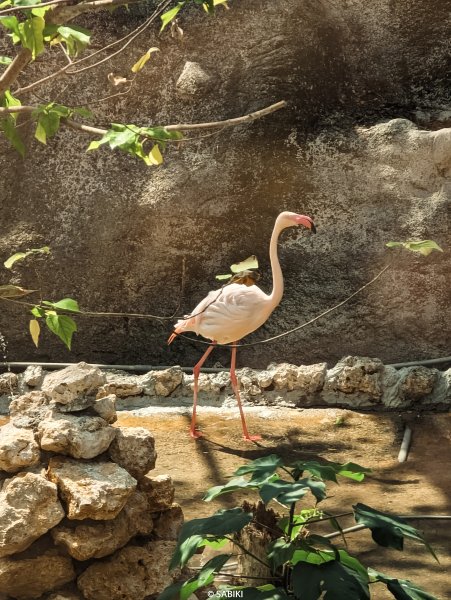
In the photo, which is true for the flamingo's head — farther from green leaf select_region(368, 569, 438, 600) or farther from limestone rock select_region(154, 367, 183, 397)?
green leaf select_region(368, 569, 438, 600)

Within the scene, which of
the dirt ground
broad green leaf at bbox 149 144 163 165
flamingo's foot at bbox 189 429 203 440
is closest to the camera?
broad green leaf at bbox 149 144 163 165

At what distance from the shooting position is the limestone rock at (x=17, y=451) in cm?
297

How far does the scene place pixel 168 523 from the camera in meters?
3.24

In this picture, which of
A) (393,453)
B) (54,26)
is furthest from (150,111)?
(54,26)

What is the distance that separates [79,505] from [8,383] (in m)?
3.24

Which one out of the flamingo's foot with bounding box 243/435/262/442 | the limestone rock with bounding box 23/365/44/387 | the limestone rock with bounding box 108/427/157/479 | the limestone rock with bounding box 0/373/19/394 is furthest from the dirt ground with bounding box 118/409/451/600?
the limestone rock with bounding box 0/373/19/394

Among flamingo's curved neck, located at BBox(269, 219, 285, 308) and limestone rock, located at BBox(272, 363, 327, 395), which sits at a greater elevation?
flamingo's curved neck, located at BBox(269, 219, 285, 308)

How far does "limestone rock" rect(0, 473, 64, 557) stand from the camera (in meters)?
2.77

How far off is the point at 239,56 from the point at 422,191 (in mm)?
1603

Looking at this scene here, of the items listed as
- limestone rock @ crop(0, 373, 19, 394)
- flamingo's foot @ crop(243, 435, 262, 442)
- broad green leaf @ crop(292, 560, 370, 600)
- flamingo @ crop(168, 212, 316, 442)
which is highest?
broad green leaf @ crop(292, 560, 370, 600)

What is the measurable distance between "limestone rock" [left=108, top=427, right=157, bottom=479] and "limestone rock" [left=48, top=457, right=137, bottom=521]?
84 millimetres

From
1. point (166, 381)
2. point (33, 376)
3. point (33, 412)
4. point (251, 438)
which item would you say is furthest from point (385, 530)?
point (33, 376)

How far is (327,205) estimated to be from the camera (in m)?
6.43

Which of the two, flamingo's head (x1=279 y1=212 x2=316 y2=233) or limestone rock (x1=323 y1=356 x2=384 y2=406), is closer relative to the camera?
flamingo's head (x1=279 y1=212 x2=316 y2=233)
